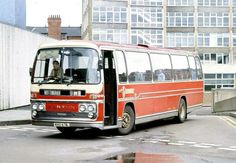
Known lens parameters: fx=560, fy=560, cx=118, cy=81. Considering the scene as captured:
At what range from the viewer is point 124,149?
13.0 metres

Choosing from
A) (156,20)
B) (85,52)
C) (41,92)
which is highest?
(156,20)

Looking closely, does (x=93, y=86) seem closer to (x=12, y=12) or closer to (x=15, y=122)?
(x=15, y=122)

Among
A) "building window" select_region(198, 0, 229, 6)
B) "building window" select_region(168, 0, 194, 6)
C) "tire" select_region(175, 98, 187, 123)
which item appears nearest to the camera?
"tire" select_region(175, 98, 187, 123)

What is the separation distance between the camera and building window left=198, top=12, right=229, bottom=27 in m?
88.2

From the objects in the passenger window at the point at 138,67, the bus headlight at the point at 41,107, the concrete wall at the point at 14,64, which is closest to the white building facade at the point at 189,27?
the concrete wall at the point at 14,64

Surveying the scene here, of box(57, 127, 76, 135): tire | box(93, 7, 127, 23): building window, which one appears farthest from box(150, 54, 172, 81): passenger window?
box(93, 7, 127, 23): building window

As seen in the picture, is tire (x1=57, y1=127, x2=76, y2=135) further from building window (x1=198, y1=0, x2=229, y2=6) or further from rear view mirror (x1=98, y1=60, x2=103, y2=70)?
building window (x1=198, y1=0, x2=229, y2=6)

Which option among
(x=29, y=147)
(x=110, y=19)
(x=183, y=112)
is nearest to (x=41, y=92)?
(x=29, y=147)

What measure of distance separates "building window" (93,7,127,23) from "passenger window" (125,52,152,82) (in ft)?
219

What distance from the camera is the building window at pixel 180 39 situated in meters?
87.2

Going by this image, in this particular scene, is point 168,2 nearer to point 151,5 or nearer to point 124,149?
point 151,5

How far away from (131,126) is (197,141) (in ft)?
8.37

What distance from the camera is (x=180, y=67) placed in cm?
2216

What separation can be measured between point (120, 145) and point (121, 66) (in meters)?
3.48
